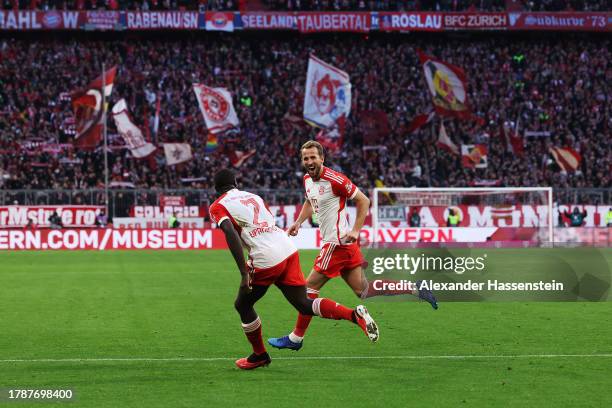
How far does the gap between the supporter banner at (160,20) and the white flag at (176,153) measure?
10.8m

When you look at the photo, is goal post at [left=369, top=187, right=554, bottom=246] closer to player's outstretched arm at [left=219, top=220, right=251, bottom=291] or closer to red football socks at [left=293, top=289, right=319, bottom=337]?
red football socks at [left=293, top=289, right=319, bottom=337]

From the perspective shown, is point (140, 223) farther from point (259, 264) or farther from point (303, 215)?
point (259, 264)

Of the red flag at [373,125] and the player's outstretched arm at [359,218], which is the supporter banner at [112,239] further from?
the player's outstretched arm at [359,218]

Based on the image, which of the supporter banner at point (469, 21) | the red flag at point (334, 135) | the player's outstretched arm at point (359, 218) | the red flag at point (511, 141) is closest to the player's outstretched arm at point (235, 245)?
the player's outstretched arm at point (359, 218)

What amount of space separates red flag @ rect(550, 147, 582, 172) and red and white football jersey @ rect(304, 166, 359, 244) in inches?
1517

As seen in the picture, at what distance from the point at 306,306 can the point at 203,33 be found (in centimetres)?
4946

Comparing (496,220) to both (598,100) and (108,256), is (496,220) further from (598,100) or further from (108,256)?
(598,100)

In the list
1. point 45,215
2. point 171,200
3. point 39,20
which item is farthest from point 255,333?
point 39,20

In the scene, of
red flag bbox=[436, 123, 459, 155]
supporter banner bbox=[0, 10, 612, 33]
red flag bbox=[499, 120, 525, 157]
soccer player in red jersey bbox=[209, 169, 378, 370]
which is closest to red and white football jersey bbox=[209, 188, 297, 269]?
soccer player in red jersey bbox=[209, 169, 378, 370]

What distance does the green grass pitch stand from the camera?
8.40 m

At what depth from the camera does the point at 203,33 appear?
5778 centimetres

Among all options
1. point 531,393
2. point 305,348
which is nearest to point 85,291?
point 305,348

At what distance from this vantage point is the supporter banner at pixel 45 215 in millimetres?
39281

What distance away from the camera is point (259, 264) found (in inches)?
380
